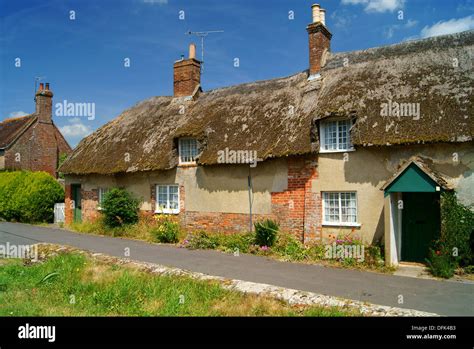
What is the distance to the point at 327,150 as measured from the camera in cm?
1298

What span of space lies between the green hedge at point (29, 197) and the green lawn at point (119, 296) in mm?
14568

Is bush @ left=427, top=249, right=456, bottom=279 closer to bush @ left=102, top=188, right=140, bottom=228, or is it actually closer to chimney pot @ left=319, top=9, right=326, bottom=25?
chimney pot @ left=319, top=9, right=326, bottom=25

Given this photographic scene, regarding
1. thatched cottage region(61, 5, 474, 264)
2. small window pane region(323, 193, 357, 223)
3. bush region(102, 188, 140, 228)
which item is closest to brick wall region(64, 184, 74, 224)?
thatched cottage region(61, 5, 474, 264)

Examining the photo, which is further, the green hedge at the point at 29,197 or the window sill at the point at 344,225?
the green hedge at the point at 29,197

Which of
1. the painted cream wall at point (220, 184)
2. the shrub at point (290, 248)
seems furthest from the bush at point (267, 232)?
the painted cream wall at point (220, 184)

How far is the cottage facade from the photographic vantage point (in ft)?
96.4

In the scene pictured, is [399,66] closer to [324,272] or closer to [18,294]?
[324,272]

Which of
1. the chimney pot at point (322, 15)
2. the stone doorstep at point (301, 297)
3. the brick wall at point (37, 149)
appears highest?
the chimney pot at point (322, 15)

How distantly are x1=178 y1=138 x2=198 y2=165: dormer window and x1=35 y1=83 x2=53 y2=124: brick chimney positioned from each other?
18942mm

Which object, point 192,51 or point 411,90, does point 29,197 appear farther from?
point 411,90

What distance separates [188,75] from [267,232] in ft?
33.7

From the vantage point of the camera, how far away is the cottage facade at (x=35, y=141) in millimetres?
29375

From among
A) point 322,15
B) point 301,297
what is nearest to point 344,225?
point 301,297

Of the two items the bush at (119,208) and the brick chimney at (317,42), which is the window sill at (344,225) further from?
the bush at (119,208)
